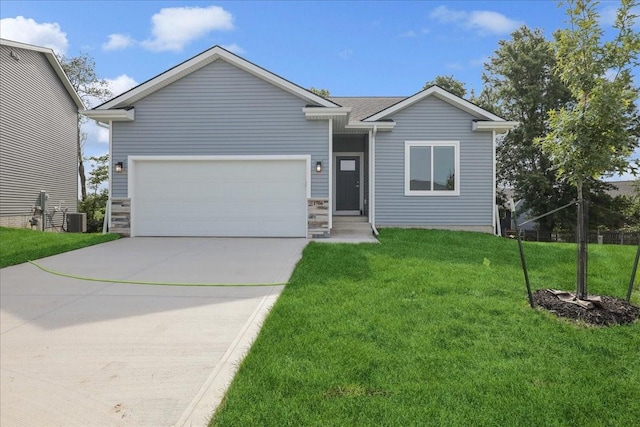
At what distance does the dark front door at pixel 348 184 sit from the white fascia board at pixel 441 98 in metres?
2.38

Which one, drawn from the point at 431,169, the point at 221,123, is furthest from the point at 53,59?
the point at 431,169

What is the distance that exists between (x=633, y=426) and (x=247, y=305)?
351 cm

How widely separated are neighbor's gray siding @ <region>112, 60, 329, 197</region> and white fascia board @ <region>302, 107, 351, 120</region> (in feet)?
0.74

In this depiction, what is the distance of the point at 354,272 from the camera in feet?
19.8

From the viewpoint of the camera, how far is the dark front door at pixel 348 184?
13680 millimetres

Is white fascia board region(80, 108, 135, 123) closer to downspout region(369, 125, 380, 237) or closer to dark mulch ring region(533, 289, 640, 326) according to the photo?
downspout region(369, 125, 380, 237)

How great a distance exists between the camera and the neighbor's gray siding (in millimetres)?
10594

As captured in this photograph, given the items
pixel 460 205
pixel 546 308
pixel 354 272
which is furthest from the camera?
pixel 460 205

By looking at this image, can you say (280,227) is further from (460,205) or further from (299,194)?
(460,205)

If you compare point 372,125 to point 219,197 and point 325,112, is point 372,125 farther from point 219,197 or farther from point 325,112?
point 219,197

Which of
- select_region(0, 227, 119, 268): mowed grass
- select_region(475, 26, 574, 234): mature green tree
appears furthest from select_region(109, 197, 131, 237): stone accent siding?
select_region(475, 26, 574, 234): mature green tree

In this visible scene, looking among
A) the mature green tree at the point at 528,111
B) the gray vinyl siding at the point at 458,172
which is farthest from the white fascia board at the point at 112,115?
the mature green tree at the point at 528,111

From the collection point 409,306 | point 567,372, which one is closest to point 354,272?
point 409,306

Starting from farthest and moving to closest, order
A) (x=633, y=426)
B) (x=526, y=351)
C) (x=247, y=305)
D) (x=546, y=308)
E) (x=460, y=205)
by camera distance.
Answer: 1. (x=460, y=205)
2. (x=247, y=305)
3. (x=546, y=308)
4. (x=526, y=351)
5. (x=633, y=426)
